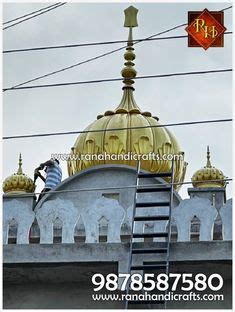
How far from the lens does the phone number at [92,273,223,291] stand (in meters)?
11.9

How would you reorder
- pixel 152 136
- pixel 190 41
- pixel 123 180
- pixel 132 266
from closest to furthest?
pixel 190 41 < pixel 132 266 < pixel 123 180 < pixel 152 136

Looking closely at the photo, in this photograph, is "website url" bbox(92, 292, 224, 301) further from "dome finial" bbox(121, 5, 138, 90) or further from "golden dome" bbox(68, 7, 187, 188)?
"dome finial" bbox(121, 5, 138, 90)

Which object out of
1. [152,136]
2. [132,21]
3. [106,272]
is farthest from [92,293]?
[132,21]

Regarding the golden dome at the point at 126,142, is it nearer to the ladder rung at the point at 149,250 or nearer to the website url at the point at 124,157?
the website url at the point at 124,157

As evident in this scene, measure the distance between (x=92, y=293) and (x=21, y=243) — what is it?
37.9 inches

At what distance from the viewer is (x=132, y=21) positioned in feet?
63.4

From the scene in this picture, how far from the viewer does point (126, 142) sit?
18.1 m

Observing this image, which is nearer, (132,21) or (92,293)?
(92,293)

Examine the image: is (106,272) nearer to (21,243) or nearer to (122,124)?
(21,243)

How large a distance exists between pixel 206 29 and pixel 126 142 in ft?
23.3

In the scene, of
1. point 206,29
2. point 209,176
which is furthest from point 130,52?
point 206,29

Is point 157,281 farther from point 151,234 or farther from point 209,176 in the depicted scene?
point 209,176

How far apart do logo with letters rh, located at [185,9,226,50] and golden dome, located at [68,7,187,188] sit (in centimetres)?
670

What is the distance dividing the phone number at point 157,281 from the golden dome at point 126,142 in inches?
215
